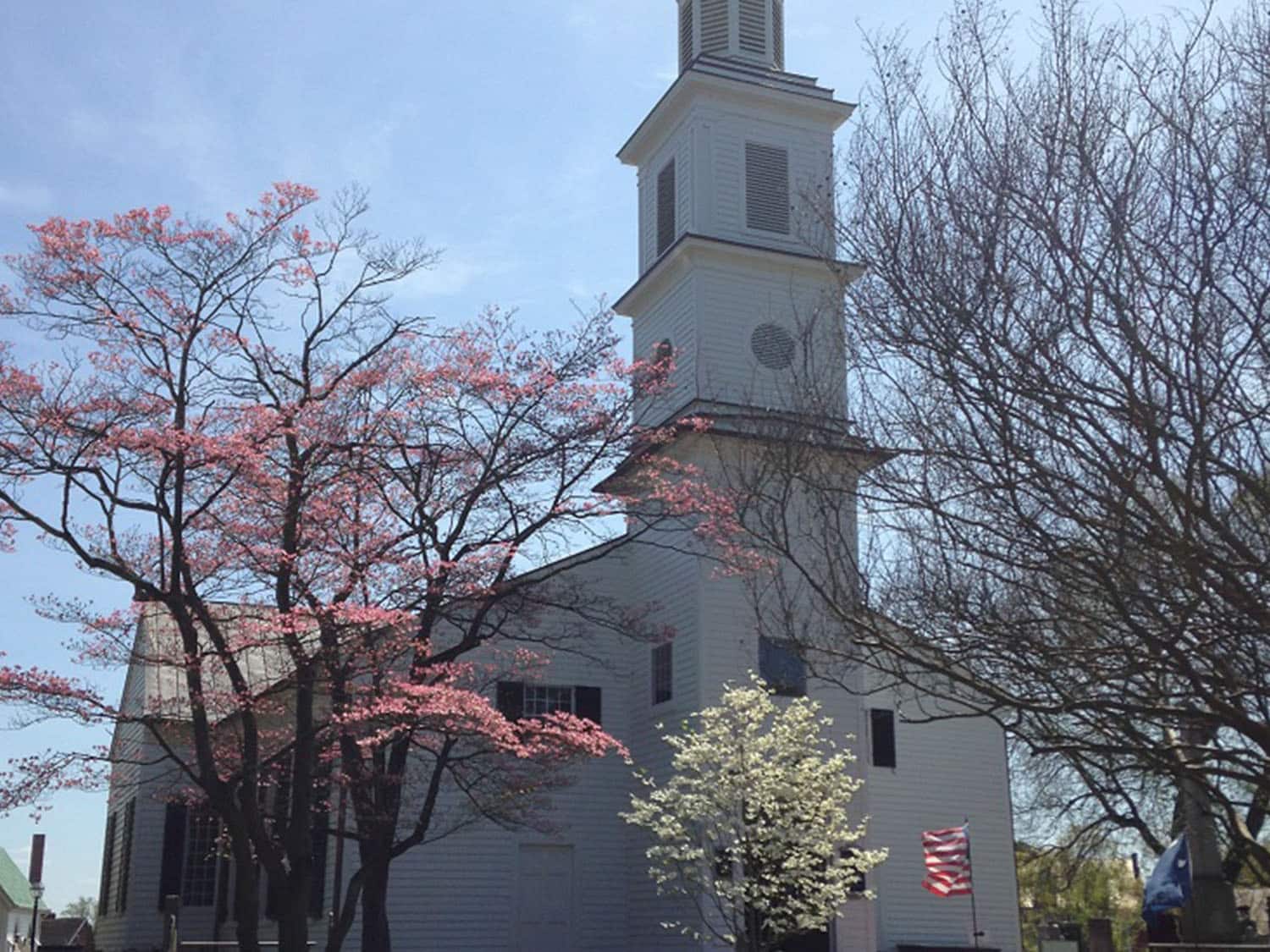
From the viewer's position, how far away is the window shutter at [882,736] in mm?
26641

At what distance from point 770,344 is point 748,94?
209 inches

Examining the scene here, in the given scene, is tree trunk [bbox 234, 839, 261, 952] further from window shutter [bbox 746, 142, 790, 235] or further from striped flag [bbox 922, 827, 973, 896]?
window shutter [bbox 746, 142, 790, 235]

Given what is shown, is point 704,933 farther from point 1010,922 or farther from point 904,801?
point 1010,922

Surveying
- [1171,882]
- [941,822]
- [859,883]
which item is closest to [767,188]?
[941,822]

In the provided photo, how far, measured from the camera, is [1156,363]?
848 cm

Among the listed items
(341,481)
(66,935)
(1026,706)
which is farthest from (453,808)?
(66,935)

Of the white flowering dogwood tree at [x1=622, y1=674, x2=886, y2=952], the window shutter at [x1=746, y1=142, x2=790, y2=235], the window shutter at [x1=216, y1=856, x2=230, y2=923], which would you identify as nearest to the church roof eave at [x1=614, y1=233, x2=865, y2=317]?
the window shutter at [x1=746, y1=142, x2=790, y2=235]

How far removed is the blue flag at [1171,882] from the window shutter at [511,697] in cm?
1089

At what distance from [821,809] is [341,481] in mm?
8750

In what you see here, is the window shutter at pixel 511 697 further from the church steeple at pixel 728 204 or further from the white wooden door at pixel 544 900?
the church steeple at pixel 728 204

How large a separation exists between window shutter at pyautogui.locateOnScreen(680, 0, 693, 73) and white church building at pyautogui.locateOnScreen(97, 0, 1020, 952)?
0.06 meters

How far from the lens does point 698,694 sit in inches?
957

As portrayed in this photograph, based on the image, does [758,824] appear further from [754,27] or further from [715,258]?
[754,27]

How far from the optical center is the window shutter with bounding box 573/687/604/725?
26.5 m
